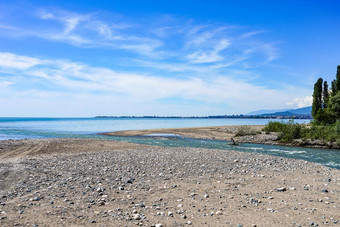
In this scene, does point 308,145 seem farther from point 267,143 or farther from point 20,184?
point 20,184

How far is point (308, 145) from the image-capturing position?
129 ft

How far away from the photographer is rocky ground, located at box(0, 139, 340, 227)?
866 centimetres

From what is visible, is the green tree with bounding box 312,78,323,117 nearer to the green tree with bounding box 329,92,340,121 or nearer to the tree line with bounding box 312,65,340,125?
the tree line with bounding box 312,65,340,125

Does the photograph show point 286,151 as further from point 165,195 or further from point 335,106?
point 335,106

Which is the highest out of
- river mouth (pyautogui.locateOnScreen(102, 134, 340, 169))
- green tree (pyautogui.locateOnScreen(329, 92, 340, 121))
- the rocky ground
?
green tree (pyautogui.locateOnScreen(329, 92, 340, 121))

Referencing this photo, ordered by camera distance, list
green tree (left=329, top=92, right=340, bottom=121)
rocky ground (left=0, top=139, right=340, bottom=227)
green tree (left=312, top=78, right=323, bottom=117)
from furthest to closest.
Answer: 1. green tree (left=312, top=78, right=323, bottom=117)
2. green tree (left=329, top=92, right=340, bottom=121)
3. rocky ground (left=0, top=139, right=340, bottom=227)

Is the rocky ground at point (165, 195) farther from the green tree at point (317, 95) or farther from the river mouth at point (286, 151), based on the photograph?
the green tree at point (317, 95)

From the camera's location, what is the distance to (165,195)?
1128cm

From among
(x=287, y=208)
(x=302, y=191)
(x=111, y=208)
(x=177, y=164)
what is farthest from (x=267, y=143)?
(x=111, y=208)

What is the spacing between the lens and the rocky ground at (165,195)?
8664mm

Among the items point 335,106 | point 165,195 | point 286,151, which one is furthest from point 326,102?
point 165,195

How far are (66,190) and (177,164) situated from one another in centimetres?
834

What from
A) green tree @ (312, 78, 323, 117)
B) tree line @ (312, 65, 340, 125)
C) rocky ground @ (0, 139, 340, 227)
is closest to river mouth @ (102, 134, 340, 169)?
rocky ground @ (0, 139, 340, 227)

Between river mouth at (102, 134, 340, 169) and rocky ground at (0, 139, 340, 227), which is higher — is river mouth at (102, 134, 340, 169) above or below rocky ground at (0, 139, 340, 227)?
below
